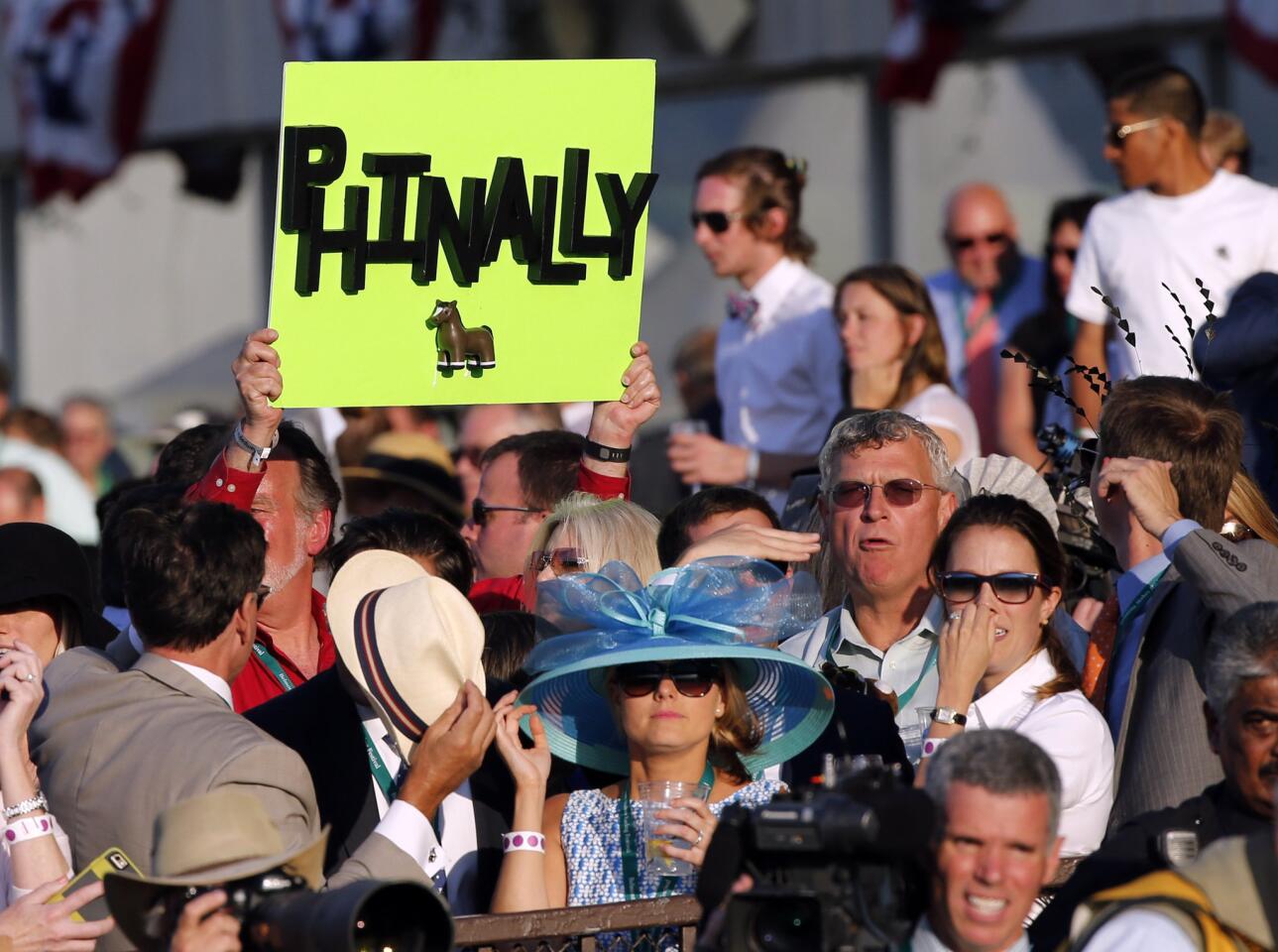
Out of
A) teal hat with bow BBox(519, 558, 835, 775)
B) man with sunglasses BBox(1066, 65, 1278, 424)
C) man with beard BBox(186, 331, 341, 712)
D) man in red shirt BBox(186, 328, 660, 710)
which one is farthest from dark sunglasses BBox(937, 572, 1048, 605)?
man with sunglasses BBox(1066, 65, 1278, 424)

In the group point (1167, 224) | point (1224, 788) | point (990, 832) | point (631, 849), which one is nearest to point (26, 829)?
point (631, 849)

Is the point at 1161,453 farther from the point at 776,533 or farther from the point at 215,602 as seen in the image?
the point at 215,602

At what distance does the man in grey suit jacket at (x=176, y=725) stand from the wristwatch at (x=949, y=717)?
42.1 inches

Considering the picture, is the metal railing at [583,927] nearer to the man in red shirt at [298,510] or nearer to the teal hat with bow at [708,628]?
the teal hat with bow at [708,628]

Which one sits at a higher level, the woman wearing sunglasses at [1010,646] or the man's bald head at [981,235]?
the man's bald head at [981,235]


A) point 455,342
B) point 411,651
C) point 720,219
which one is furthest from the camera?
point 720,219

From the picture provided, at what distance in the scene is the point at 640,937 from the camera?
161 inches

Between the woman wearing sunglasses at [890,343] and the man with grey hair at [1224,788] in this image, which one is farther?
the woman wearing sunglasses at [890,343]

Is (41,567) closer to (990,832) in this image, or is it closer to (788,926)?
(788,926)

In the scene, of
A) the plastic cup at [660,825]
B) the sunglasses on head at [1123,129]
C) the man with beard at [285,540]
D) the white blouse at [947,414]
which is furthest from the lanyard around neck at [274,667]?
the sunglasses on head at [1123,129]

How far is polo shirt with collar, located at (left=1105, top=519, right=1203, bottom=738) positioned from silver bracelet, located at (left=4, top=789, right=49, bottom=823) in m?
2.20

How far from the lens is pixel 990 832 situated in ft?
12.3

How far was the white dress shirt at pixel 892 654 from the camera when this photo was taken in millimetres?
5223

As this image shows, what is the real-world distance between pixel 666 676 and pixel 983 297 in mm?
4680
